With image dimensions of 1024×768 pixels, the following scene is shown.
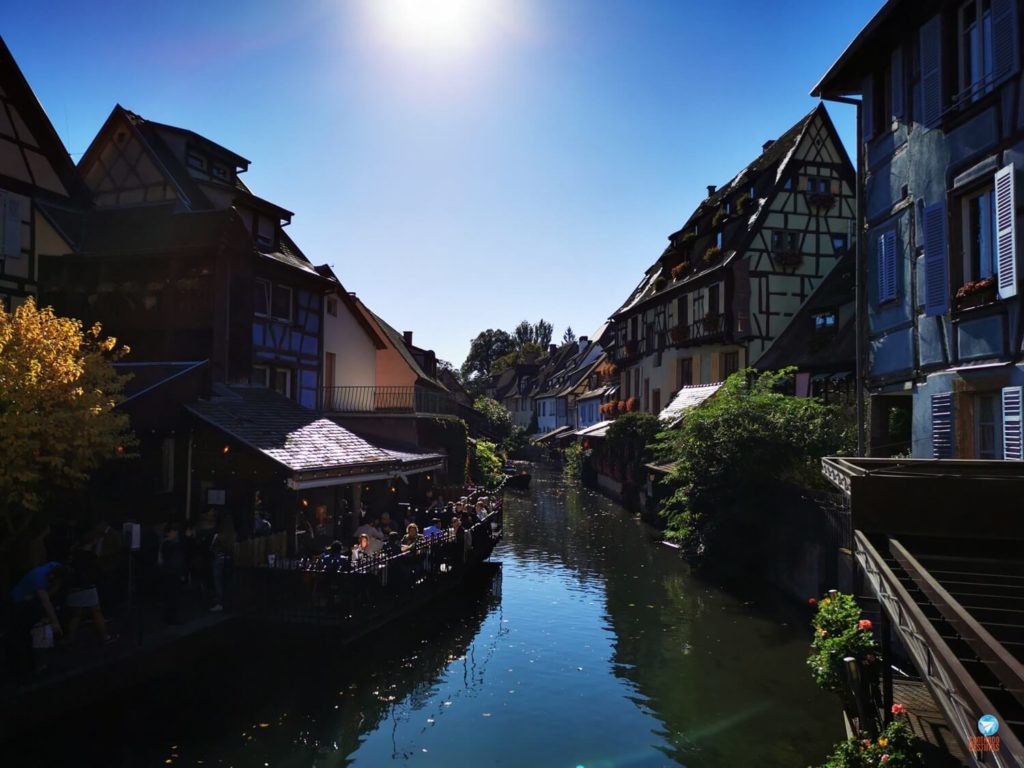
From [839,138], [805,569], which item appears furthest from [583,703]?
[839,138]

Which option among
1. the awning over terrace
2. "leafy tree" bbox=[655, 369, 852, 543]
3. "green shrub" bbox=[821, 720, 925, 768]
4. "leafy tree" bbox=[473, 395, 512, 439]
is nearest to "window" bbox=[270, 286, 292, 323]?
the awning over terrace

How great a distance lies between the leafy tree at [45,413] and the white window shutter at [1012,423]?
12.8 meters

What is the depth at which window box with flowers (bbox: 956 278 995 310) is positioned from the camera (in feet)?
35.5

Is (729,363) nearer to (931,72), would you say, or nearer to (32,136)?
(931,72)

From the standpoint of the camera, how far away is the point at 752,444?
1905cm

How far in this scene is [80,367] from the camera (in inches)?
441

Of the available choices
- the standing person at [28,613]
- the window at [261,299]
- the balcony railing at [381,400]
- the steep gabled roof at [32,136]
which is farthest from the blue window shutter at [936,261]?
the balcony railing at [381,400]

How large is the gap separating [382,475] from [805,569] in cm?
1022

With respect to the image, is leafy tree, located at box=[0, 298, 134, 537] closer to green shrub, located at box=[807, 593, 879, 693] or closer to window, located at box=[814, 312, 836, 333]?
green shrub, located at box=[807, 593, 879, 693]

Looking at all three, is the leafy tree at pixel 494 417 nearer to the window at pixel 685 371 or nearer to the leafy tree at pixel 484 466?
the leafy tree at pixel 484 466

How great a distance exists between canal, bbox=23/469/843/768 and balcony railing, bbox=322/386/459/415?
1236 centimetres

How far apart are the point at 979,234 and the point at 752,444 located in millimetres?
8548

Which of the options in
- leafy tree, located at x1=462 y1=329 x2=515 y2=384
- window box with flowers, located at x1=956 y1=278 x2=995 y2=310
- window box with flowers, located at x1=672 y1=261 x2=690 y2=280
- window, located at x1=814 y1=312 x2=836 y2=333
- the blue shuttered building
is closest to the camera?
the blue shuttered building

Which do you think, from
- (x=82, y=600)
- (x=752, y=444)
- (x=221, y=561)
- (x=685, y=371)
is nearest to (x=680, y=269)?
(x=685, y=371)
